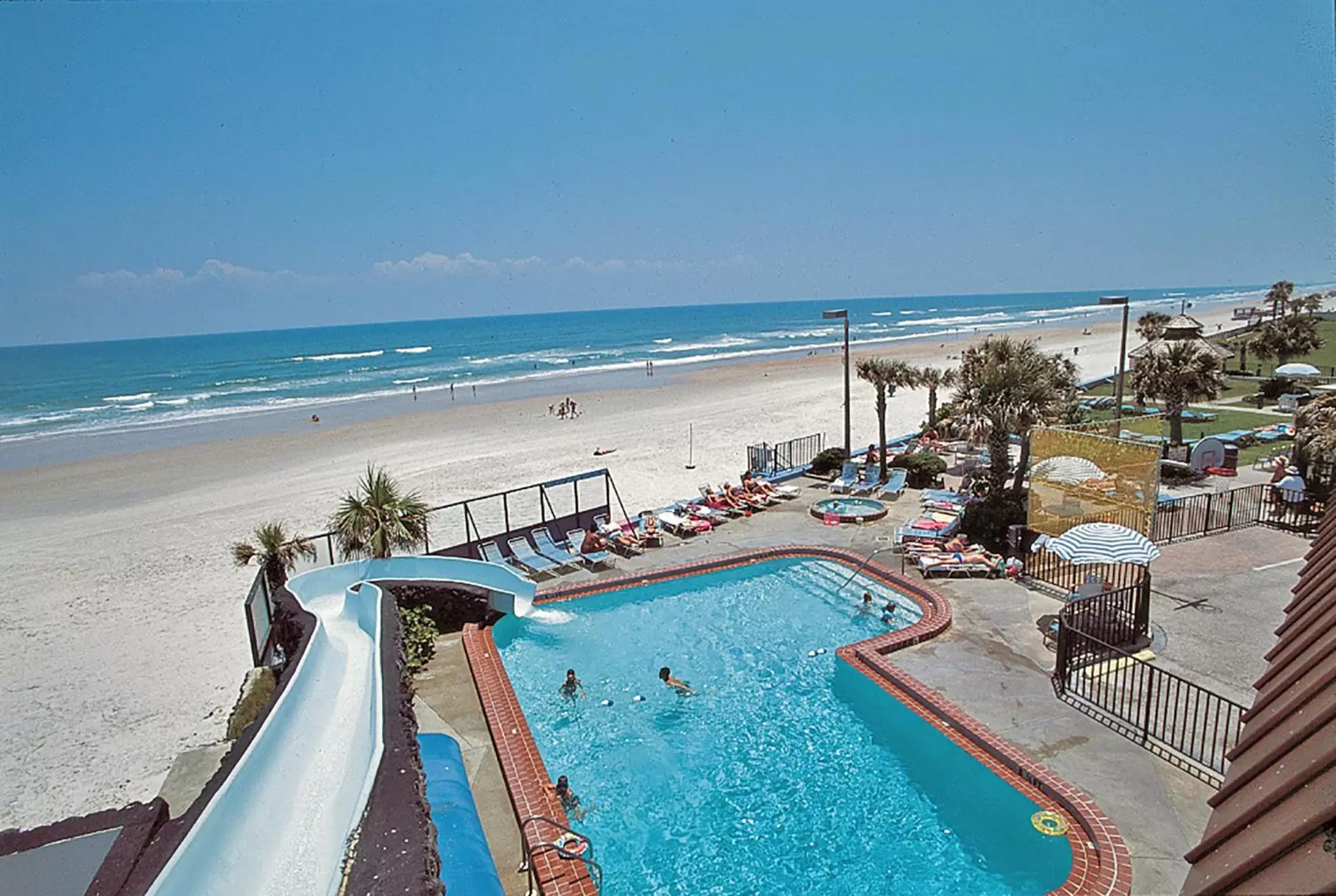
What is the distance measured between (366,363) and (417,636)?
3317 inches

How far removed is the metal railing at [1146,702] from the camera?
869 cm

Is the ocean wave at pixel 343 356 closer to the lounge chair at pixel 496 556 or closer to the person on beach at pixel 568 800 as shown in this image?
the lounge chair at pixel 496 556

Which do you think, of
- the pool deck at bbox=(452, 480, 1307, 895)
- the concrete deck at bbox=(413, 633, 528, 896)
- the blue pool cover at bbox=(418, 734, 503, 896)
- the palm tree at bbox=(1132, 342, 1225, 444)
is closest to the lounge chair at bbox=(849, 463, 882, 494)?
the pool deck at bbox=(452, 480, 1307, 895)

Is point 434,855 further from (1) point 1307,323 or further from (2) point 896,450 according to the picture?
(1) point 1307,323

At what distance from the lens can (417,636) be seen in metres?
12.5

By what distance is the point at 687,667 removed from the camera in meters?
12.6

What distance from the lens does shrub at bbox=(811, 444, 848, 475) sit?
75.9 ft

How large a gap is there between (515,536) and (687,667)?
6.05 metres

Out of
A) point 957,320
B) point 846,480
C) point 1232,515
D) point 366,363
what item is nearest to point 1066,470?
point 1232,515

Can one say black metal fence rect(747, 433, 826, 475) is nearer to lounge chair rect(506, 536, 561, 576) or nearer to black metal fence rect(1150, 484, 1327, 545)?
lounge chair rect(506, 536, 561, 576)

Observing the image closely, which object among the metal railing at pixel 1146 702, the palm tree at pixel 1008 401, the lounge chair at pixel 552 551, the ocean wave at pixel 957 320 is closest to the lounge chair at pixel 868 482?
the palm tree at pixel 1008 401

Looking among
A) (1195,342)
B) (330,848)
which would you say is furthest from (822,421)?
(330,848)

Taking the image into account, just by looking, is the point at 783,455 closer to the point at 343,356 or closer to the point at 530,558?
the point at 530,558

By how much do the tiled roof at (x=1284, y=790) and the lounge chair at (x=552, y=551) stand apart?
14.5 m
